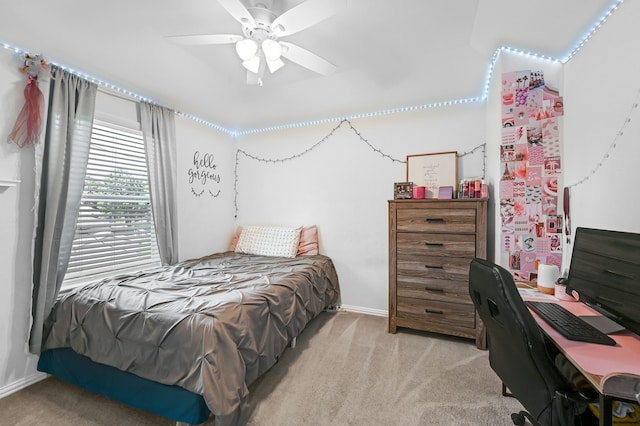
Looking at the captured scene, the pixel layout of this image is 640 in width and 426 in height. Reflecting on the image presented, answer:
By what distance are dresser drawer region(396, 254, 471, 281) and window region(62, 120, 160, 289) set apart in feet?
7.78

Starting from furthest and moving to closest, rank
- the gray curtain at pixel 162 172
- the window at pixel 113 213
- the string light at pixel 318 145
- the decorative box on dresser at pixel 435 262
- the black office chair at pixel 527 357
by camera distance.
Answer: the string light at pixel 318 145
the gray curtain at pixel 162 172
the decorative box on dresser at pixel 435 262
the window at pixel 113 213
the black office chair at pixel 527 357

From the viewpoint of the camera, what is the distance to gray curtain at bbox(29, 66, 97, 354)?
1805mm

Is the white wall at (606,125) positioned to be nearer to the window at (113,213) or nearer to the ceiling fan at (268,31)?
the ceiling fan at (268,31)

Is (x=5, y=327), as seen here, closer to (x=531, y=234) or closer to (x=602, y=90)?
(x=531, y=234)

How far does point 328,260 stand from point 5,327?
8.16 ft

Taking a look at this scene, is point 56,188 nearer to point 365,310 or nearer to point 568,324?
point 365,310

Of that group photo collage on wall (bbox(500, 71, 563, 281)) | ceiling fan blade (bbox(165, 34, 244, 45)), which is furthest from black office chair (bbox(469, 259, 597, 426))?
ceiling fan blade (bbox(165, 34, 244, 45))

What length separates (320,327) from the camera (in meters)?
2.71

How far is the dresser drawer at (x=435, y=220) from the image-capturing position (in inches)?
90.1

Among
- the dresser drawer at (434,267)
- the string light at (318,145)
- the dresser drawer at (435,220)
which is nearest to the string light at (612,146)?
the dresser drawer at (435,220)

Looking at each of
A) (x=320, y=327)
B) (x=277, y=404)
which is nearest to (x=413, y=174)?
(x=320, y=327)

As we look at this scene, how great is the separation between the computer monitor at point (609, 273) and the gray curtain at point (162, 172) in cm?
305

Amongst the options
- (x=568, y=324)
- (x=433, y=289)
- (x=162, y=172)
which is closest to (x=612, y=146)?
(x=568, y=324)

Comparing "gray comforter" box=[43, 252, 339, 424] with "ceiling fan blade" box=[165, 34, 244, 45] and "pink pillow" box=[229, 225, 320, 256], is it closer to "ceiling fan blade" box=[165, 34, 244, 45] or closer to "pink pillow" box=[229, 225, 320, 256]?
"pink pillow" box=[229, 225, 320, 256]
